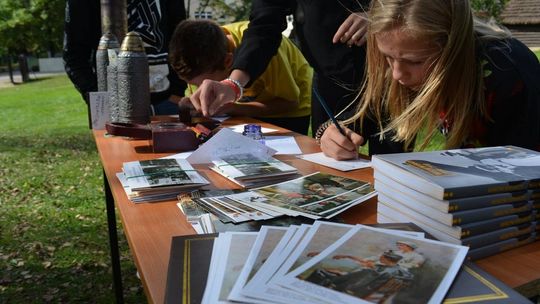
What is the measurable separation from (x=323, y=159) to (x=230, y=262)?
864mm

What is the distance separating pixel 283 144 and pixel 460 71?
712 mm

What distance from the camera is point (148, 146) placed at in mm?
1756

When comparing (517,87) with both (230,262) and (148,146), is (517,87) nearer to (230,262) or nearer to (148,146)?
(230,262)

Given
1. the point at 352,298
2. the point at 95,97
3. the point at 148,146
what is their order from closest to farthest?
the point at 352,298, the point at 148,146, the point at 95,97

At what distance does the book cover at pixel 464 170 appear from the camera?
78cm

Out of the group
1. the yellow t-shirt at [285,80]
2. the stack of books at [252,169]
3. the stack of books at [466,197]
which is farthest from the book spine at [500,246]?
the yellow t-shirt at [285,80]

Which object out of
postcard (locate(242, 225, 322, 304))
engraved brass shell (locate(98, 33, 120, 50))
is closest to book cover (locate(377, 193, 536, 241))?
postcard (locate(242, 225, 322, 304))

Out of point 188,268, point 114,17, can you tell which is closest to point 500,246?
point 188,268

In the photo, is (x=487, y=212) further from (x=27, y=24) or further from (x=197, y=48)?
(x=27, y=24)

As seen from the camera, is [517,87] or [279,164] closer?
[517,87]

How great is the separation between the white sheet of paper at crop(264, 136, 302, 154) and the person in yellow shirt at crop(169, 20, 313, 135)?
1.78 feet

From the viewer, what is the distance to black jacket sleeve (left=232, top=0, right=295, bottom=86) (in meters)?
1.95

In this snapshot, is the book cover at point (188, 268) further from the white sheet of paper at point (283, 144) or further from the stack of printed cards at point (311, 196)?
the white sheet of paper at point (283, 144)

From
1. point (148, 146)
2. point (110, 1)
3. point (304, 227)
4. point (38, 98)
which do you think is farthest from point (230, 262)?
point (38, 98)
